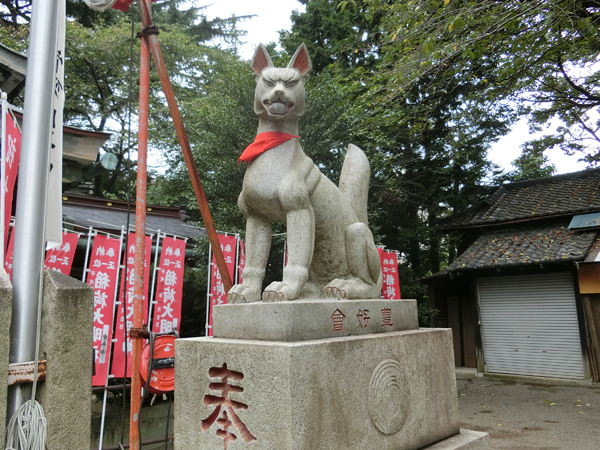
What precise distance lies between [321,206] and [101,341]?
3943 millimetres

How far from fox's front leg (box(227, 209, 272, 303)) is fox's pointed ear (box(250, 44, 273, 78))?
0.97m

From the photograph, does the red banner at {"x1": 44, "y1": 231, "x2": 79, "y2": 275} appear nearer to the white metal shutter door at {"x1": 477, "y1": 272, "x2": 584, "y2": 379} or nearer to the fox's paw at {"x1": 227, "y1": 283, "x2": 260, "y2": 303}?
the fox's paw at {"x1": 227, "y1": 283, "x2": 260, "y2": 303}

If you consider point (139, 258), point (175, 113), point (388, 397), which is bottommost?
point (388, 397)

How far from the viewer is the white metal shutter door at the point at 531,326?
31.0 feet

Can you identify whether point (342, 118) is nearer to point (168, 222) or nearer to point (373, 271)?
point (168, 222)

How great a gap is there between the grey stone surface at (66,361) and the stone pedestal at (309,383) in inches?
20.1

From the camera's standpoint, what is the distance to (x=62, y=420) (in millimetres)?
2287

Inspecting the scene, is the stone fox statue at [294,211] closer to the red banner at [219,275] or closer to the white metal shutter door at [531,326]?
the red banner at [219,275]

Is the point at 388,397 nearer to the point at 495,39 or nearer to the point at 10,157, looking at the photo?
the point at 10,157

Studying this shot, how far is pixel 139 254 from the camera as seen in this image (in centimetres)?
278

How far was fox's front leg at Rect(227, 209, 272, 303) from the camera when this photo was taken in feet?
8.83

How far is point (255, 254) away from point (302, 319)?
0.69 metres

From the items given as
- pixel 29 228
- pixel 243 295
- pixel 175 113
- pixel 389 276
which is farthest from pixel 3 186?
pixel 389 276

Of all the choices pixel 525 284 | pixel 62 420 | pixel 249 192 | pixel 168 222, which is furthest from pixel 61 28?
pixel 525 284
